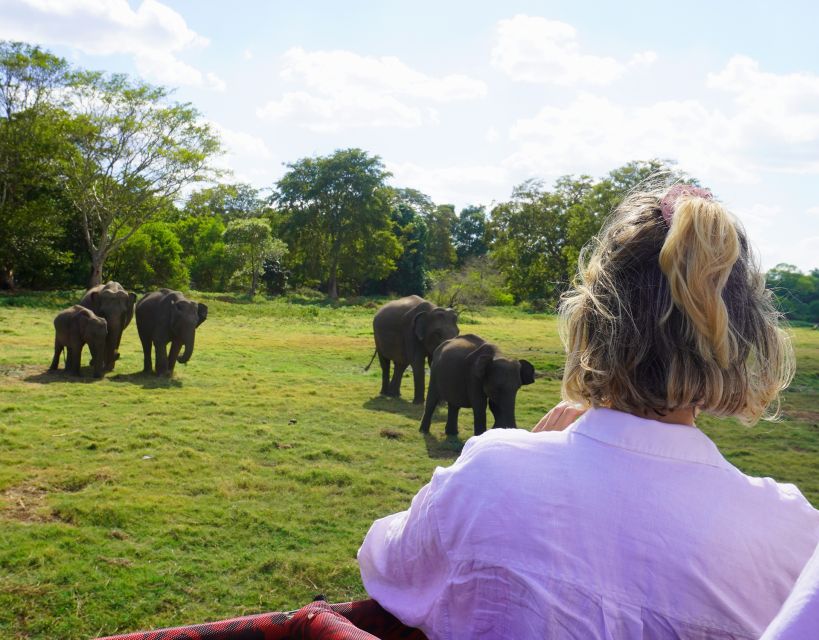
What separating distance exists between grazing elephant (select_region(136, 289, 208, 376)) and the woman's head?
12617mm

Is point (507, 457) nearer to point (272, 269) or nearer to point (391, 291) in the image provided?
point (272, 269)

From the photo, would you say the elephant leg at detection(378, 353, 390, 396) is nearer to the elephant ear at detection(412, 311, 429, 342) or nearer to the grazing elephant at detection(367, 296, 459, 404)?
the grazing elephant at detection(367, 296, 459, 404)

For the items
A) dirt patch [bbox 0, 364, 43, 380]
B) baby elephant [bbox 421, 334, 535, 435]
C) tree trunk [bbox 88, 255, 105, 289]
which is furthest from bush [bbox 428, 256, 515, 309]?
baby elephant [bbox 421, 334, 535, 435]

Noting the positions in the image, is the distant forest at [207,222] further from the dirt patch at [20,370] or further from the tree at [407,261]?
the dirt patch at [20,370]

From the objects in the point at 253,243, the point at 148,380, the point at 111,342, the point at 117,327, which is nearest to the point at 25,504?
the point at 148,380

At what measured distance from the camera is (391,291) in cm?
4975

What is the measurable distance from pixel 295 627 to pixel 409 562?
34cm

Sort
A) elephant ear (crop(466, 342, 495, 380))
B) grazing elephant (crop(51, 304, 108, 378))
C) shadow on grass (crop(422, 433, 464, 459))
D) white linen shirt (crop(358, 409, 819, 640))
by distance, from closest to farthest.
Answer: white linen shirt (crop(358, 409, 819, 640))
shadow on grass (crop(422, 433, 464, 459))
elephant ear (crop(466, 342, 495, 380))
grazing elephant (crop(51, 304, 108, 378))

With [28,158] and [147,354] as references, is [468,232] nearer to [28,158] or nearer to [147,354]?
[28,158]

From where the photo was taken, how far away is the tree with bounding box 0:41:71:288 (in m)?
28.8

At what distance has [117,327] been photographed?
45.6 feet

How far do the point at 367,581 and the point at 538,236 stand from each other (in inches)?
1427

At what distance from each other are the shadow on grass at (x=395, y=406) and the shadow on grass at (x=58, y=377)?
445cm

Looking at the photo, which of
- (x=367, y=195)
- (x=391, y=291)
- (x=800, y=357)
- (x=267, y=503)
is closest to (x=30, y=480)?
(x=267, y=503)
